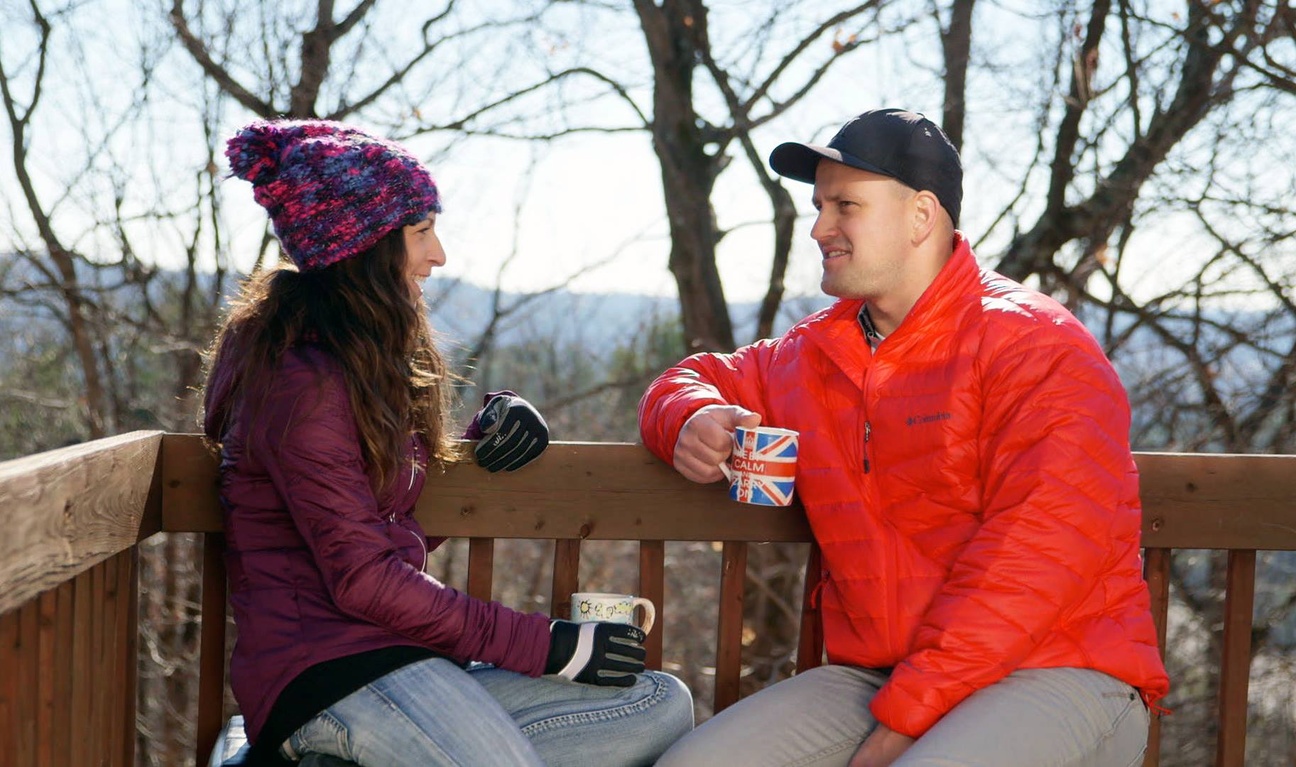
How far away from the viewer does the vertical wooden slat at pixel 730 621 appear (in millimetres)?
2588

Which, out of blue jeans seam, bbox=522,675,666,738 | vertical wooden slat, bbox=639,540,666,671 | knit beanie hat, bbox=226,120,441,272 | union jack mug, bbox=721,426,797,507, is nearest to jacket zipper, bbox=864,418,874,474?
union jack mug, bbox=721,426,797,507

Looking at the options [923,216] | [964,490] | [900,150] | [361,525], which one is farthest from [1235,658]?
[361,525]

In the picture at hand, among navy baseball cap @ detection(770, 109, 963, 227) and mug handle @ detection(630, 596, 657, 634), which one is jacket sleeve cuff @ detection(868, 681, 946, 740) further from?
navy baseball cap @ detection(770, 109, 963, 227)

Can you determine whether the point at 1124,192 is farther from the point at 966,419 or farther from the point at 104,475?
the point at 104,475

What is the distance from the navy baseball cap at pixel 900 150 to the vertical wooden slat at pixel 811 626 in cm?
83

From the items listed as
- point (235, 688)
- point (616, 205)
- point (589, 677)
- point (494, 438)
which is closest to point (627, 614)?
point (589, 677)

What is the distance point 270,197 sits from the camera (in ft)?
7.36

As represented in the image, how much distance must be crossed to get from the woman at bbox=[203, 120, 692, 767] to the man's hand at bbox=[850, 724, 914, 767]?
1.47ft

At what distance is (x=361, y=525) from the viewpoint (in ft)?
6.76

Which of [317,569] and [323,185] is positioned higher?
[323,185]

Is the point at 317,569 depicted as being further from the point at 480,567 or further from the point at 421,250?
the point at 421,250

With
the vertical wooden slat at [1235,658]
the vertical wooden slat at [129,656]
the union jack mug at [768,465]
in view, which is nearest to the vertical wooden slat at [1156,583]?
the vertical wooden slat at [1235,658]

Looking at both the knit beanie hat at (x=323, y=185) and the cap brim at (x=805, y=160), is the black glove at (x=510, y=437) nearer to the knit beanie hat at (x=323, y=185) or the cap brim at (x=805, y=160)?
the knit beanie hat at (x=323, y=185)

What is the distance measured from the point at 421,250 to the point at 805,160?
0.85 metres
